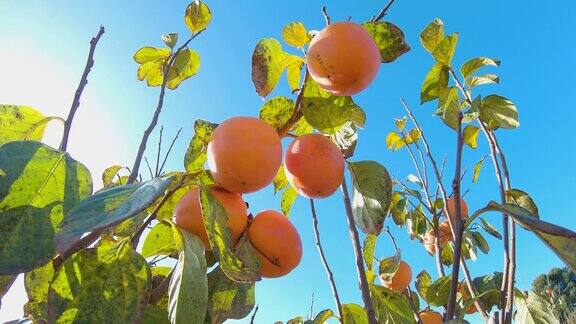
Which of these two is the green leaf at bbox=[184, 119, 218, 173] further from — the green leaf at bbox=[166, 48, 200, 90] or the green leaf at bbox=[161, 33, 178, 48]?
the green leaf at bbox=[161, 33, 178, 48]

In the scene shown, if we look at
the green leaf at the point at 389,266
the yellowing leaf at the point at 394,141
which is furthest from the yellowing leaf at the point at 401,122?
the green leaf at the point at 389,266

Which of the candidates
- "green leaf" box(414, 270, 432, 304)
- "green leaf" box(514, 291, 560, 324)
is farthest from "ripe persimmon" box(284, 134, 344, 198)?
"green leaf" box(414, 270, 432, 304)

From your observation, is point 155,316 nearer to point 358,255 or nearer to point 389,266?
point 358,255

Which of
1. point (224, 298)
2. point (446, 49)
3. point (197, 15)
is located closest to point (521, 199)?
point (446, 49)

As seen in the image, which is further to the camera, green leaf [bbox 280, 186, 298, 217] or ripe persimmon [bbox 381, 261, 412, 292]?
ripe persimmon [bbox 381, 261, 412, 292]

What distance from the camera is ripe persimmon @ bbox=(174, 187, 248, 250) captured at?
912 millimetres

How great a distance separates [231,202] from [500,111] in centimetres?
97

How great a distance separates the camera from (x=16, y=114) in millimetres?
1059

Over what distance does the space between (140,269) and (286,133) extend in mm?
472

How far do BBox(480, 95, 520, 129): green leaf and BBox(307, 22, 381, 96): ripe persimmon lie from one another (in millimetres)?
638

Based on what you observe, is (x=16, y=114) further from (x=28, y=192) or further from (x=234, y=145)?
(x=234, y=145)

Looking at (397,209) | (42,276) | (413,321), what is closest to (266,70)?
(42,276)

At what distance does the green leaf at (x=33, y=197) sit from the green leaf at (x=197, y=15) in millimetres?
886

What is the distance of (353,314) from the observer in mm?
1472
